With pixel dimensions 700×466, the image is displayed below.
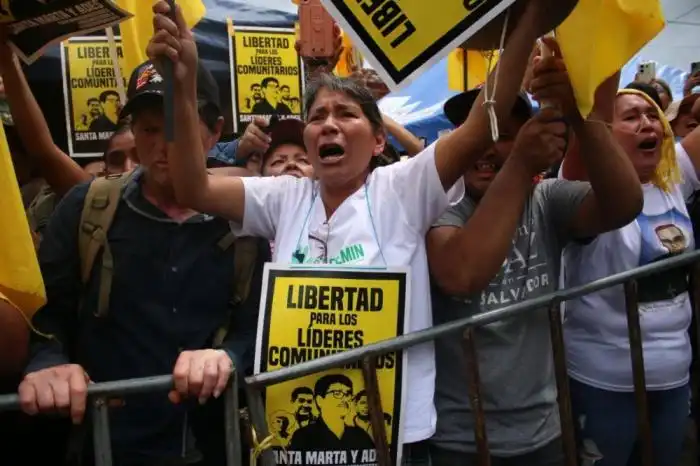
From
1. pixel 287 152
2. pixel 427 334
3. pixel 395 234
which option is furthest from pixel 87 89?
pixel 427 334

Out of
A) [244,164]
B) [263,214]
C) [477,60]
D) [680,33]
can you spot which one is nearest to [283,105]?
[244,164]

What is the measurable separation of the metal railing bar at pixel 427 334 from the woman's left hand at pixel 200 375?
83mm

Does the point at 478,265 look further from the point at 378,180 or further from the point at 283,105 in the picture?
the point at 283,105

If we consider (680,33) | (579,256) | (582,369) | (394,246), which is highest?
(680,33)

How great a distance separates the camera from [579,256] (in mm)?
2518

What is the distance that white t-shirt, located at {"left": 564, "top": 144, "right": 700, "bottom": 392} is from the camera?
248 cm

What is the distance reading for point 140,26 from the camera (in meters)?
3.08

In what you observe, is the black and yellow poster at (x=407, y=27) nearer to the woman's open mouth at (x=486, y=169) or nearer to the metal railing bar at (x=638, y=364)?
the woman's open mouth at (x=486, y=169)

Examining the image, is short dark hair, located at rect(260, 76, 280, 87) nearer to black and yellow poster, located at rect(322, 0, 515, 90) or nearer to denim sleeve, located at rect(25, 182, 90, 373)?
denim sleeve, located at rect(25, 182, 90, 373)

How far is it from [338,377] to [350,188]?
56cm

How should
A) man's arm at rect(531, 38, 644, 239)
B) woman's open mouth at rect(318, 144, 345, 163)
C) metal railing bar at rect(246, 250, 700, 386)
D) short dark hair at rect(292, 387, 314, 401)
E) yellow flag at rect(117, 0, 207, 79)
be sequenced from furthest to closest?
yellow flag at rect(117, 0, 207, 79) → woman's open mouth at rect(318, 144, 345, 163) → man's arm at rect(531, 38, 644, 239) → short dark hair at rect(292, 387, 314, 401) → metal railing bar at rect(246, 250, 700, 386)

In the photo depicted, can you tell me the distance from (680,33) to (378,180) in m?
15.5

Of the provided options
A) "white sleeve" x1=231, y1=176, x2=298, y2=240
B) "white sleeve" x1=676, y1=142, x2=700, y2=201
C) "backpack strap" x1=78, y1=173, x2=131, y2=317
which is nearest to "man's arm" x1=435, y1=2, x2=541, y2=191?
"white sleeve" x1=231, y1=176, x2=298, y2=240

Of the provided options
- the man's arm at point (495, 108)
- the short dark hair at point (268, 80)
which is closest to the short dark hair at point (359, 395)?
the man's arm at point (495, 108)
